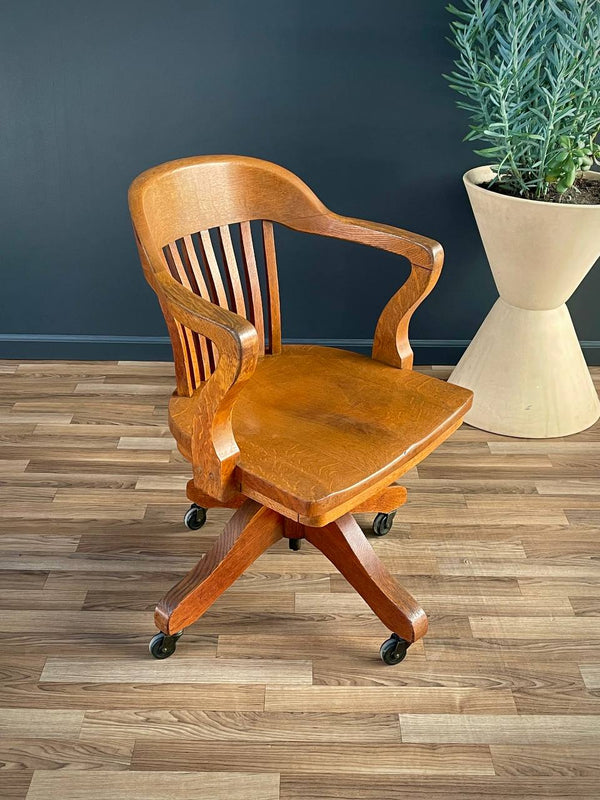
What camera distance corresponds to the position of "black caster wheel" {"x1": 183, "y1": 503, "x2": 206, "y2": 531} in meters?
1.99

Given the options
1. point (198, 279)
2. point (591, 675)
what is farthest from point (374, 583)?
point (198, 279)

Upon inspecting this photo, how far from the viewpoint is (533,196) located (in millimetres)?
2221

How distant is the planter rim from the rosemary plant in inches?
2.5

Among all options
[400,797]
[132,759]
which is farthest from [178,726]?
[400,797]


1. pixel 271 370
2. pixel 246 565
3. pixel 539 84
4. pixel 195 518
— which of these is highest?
pixel 539 84

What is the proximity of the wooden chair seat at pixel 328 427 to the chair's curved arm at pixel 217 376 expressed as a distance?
0.04 metres

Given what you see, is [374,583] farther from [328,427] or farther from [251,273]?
[251,273]

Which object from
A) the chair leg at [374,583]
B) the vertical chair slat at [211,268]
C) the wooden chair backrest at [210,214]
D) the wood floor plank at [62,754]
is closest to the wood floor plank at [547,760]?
the chair leg at [374,583]

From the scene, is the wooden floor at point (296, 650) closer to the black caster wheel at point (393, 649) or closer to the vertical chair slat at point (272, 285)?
the black caster wheel at point (393, 649)

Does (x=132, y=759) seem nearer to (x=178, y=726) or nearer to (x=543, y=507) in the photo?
(x=178, y=726)

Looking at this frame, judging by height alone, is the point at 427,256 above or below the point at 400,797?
above

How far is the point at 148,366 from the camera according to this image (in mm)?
2781

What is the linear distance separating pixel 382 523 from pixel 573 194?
1.04 m

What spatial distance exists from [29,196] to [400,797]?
6.69 ft
